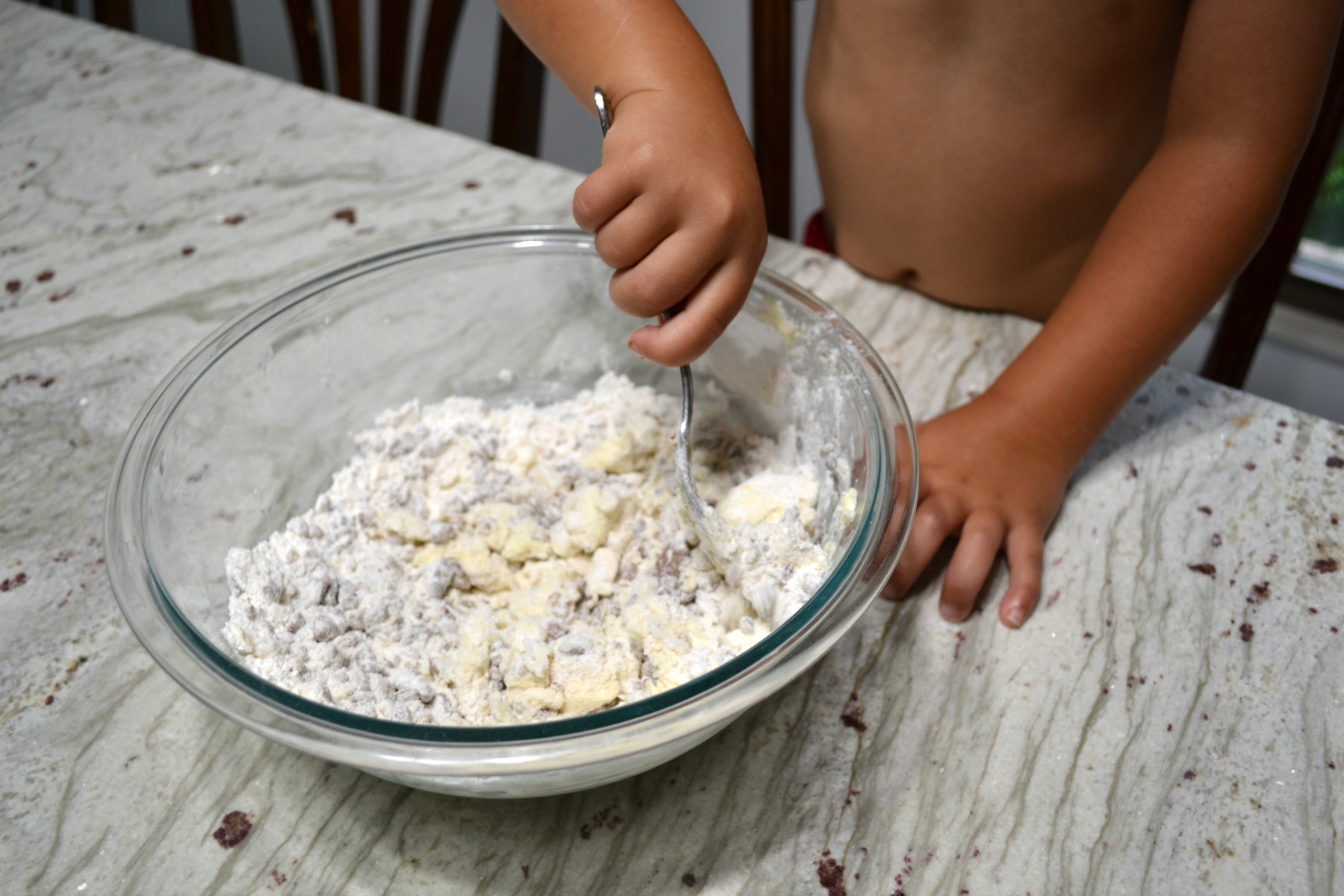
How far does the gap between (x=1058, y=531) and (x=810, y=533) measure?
0.18 meters

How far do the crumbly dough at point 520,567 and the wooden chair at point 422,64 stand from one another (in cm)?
68

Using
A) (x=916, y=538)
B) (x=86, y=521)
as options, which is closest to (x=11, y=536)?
(x=86, y=521)

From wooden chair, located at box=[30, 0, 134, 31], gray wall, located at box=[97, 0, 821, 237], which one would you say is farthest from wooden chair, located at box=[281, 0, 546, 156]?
gray wall, located at box=[97, 0, 821, 237]

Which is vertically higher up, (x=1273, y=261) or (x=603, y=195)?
(x=603, y=195)

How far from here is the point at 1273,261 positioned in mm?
846

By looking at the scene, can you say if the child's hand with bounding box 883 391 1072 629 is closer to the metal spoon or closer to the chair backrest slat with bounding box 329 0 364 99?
the metal spoon

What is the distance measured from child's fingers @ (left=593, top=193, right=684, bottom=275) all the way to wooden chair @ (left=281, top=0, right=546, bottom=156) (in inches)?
29.4

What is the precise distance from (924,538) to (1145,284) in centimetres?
24

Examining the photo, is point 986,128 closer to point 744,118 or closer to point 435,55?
point 435,55

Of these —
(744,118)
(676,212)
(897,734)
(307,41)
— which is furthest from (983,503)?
(744,118)

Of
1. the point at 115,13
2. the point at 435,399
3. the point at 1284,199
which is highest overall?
the point at 1284,199

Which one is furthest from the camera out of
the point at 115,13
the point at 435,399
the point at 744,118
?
the point at 744,118

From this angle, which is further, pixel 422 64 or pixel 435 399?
pixel 422 64

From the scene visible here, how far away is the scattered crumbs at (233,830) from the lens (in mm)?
442
